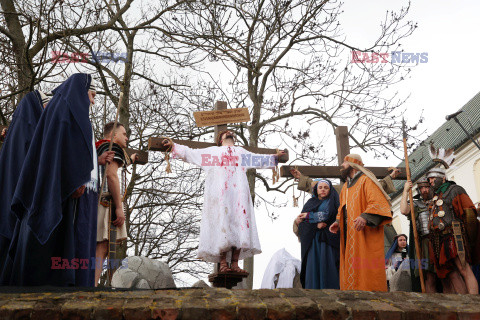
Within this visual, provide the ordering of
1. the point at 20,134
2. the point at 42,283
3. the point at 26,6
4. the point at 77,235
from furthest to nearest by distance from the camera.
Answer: the point at 26,6 → the point at 20,134 → the point at 77,235 → the point at 42,283

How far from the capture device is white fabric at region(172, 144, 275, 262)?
748cm

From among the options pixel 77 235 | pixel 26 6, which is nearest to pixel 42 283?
pixel 77 235

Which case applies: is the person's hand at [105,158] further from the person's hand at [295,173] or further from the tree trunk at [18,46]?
the person's hand at [295,173]

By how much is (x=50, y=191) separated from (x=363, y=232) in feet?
12.8

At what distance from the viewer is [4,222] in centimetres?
531

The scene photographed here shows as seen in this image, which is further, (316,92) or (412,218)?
(316,92)

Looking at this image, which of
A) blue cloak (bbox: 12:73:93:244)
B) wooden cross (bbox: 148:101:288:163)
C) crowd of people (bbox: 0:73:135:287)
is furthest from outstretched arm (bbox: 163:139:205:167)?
blue cloak (bbox: 12:73:93:244)

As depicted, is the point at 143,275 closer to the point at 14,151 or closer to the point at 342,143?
the point at 342,143

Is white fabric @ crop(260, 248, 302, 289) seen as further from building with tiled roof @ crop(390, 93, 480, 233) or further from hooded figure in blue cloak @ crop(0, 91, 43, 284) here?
building with tiled roof @ crop(390, 93, 480, 233)

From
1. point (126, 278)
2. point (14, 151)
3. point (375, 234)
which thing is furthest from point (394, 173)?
point (14, 151)

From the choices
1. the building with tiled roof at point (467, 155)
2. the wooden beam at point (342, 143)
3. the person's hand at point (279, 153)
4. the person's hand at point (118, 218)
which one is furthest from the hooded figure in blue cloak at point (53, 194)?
the building with tiled roof at point (467, 155)

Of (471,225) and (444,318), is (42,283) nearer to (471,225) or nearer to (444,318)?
(444,318)

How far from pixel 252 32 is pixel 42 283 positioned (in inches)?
297

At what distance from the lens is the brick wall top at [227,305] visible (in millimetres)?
3801
